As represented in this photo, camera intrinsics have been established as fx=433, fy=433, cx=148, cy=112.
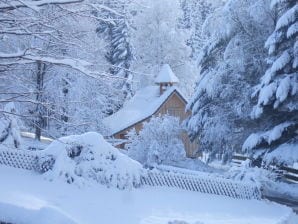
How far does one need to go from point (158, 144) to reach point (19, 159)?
8425 millimetres

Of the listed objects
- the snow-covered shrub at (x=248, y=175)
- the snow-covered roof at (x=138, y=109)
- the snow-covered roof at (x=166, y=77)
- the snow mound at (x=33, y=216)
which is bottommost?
the snow-covered shrub at (x=248, y=175)

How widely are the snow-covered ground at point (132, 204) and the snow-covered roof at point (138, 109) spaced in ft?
59.1

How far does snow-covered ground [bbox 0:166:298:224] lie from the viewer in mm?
10078

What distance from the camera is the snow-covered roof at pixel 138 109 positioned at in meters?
33.0

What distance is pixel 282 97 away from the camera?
16.1 meters

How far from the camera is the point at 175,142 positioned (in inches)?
862

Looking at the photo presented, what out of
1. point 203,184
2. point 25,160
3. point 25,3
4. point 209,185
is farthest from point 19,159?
point 25,3

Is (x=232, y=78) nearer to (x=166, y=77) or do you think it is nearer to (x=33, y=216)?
(x=166, y=77)

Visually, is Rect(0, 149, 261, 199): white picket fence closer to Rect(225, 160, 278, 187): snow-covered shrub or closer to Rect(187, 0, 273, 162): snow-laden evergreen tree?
Rect(225, 160, 278, 187): snow-covered shrub

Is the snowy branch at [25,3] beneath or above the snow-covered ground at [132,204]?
above

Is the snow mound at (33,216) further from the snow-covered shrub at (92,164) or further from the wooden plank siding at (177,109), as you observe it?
the wooden plank siding at (177,109)

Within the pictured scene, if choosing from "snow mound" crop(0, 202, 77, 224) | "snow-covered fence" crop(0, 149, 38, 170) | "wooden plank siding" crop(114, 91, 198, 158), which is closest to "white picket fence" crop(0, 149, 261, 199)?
"snow-covered fence" crop(0, 149, 38, 170)

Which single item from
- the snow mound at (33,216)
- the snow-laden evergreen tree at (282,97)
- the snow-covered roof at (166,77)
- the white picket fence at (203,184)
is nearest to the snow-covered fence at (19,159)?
the white picket fence at (203,184)

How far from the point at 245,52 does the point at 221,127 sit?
4.09 meters
